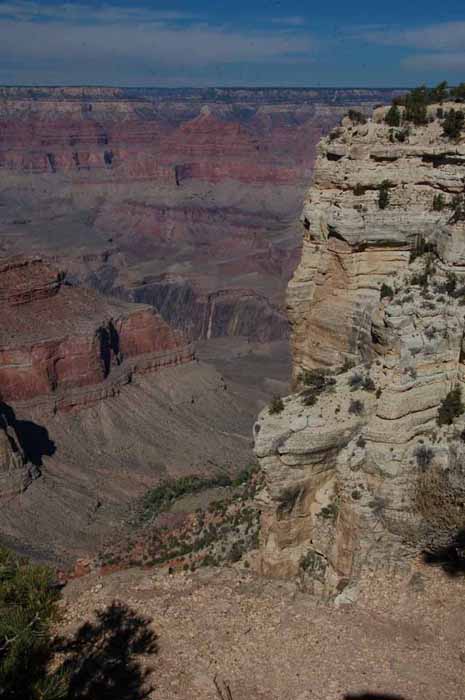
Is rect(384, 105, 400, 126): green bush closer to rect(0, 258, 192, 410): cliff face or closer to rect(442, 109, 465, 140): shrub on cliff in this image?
rect(442, 109, 465, 140): shrub on cliff

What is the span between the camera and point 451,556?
19.6 meters

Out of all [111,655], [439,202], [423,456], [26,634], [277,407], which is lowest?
[111,655]

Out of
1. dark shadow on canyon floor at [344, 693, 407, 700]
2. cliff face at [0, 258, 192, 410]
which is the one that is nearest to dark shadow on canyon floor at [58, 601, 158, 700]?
dark shadow on canyon floor at [344, 693, 407, 700]

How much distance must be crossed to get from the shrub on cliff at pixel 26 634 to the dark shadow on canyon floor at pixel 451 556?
9.90 m

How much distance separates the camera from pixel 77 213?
637ft

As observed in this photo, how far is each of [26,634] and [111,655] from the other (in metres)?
4.60

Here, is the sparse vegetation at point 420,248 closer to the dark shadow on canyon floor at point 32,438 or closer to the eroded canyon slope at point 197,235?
the dark shadow on canyon floor at point 32,438

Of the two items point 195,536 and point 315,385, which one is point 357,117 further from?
point 195,536

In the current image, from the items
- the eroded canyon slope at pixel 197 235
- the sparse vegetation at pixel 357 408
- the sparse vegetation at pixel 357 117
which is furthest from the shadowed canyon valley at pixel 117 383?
the sparse vegetation at pixel 357 117

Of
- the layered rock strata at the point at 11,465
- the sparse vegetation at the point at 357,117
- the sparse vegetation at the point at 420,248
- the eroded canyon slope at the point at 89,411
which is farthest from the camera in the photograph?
the eroded canyon slope at the point at 89,411

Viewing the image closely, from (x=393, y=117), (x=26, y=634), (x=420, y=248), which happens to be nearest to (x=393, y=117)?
(x=393, y=117)

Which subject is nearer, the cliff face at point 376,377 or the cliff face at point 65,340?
the cliff face at point 376,377

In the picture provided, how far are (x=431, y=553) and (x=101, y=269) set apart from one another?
425 feet

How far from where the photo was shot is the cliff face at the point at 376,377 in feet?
63.8
